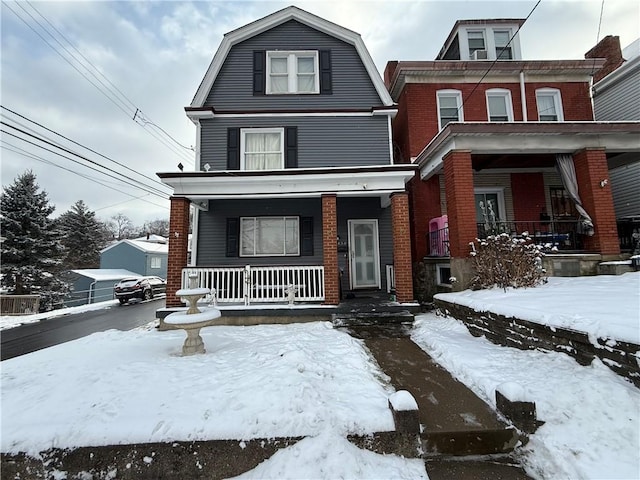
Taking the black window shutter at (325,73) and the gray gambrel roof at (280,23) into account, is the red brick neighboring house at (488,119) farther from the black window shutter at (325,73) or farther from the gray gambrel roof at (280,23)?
the black window shutter at (325,73)

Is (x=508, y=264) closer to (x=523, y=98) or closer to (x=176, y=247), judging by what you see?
(x=176, y=247)

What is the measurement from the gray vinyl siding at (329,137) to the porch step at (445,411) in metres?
6.74

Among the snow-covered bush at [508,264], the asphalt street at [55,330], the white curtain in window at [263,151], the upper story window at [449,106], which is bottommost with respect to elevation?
the asphalt street at [55,330]

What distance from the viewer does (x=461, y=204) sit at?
281 inches

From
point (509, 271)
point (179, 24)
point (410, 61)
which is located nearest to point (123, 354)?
point (509, 271)

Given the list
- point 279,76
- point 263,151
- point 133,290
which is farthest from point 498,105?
point 133,290

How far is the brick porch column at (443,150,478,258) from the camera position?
701cm

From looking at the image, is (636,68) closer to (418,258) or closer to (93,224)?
(418,258)

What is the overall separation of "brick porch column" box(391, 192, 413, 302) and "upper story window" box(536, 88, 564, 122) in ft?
26.4

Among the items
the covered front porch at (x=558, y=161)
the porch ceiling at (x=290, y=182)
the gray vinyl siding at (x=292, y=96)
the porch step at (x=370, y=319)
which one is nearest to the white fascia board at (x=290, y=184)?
the porch ceiling at (x=290, y=182)

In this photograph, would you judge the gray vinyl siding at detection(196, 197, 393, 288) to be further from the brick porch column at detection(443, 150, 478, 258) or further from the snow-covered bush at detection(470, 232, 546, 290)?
the snow-covered bush at detection(470, 232, 546, 290)

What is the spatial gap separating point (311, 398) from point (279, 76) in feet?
33.9

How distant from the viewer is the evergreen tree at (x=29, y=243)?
53.0ft

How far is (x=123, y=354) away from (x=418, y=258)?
8.59 m
